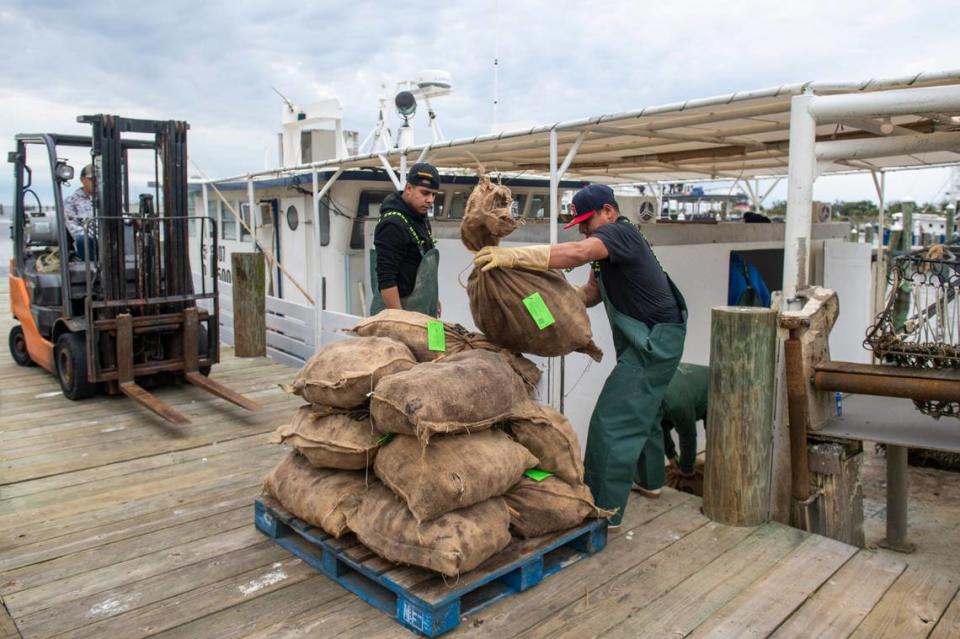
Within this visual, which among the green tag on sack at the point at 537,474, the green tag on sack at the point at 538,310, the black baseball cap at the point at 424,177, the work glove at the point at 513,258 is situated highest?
the black baseball cap at the point at 424,177

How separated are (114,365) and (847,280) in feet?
26.4

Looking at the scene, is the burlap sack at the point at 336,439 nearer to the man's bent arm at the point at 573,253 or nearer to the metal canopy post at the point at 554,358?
the man's bent arm at the point at 573,253

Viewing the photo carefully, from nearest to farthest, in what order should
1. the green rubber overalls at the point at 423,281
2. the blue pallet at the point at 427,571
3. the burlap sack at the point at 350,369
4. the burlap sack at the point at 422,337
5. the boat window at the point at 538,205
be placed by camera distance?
the blue pallet at the point at 427,571 < the burlap sack at the point at 350,369 < the burlap sack at the point at 422,337 < the green rubber overalls at the point at 423,281 < the boat window at the point at 538,205

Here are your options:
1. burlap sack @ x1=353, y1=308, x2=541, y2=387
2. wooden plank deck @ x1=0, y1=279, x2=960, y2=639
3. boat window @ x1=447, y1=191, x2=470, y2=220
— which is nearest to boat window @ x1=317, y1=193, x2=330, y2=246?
boat window @ x1=447, y1=191, x2=470, y2=220

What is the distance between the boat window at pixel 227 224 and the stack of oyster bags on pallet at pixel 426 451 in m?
9.58

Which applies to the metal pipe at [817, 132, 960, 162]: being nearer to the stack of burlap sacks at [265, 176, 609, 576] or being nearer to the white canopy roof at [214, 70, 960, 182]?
the white canopy roof at [214, 70, 960, 182]

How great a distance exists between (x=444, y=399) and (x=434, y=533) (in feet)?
1.91

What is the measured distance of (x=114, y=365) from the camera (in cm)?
683

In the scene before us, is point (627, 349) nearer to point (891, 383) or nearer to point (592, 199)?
point (592, 199)

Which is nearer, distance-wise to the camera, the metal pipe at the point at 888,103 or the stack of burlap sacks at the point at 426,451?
the stack of burlap sacks at the point at 426,451

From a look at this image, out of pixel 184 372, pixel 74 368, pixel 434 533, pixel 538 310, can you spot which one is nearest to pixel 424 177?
pixel 538 310

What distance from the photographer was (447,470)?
10.6ft

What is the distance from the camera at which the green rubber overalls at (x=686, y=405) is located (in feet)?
17.3

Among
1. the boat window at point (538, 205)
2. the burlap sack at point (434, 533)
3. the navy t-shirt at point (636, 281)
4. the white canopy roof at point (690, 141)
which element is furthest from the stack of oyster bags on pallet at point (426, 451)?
the boat window at point (538, 205)
